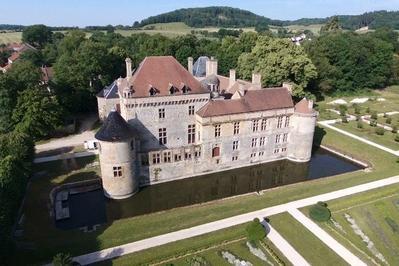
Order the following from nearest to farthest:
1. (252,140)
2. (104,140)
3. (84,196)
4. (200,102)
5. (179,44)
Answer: (104,140) < (84,196) < (200,102) < (252,140) < (179,44)

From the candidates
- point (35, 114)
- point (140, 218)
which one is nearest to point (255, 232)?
point (140, 218)

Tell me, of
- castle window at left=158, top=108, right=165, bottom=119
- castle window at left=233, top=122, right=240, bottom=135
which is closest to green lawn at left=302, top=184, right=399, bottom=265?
castle window at left=233, top=122, right=240, bottom=135

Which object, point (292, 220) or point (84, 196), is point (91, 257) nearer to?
point (84, 196)

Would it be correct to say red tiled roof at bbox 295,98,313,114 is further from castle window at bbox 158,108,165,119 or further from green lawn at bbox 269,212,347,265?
castle window at bbox 158,108,165,119

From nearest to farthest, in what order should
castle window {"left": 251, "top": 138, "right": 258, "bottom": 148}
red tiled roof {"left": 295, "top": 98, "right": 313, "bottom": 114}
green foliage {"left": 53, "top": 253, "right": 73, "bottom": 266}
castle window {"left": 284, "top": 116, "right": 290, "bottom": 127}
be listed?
1. green foliage {"left": 53, "top": 253, "right": 73, "bottom": 266}
2. castle window {"left": 251, "top": 138, "right": 258, "bottom": 148}
3. red tiled roof {"left": 295, "top": 98, "right": 313, "bottom": 114}
4. castle window {"left": 284, "top": 116, "right": 290, "bottom": 127}

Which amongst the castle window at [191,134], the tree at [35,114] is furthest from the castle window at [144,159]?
the tree at [35,114]

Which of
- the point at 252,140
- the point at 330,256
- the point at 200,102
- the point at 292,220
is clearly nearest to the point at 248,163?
the point at 252,140
